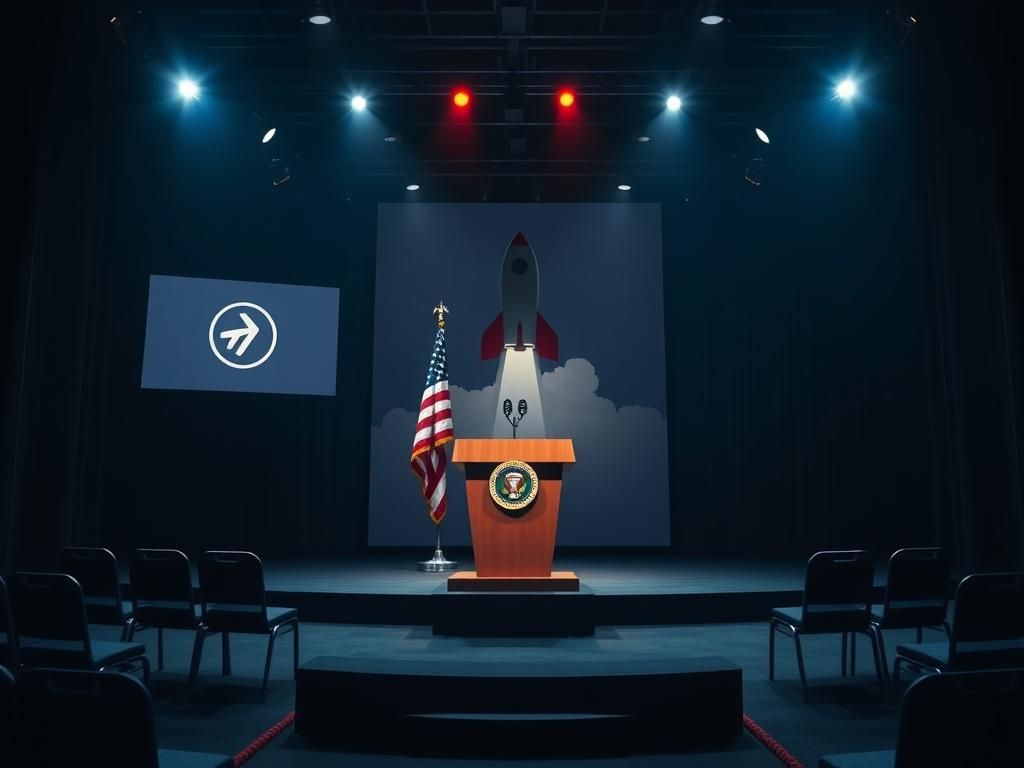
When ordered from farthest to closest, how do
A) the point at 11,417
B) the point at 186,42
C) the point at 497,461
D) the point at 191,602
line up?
the point at 186,42 → the point at 11,417 → the point at 497,461 → the point at 191,602

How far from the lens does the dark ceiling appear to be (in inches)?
263

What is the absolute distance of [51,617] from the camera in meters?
2.98

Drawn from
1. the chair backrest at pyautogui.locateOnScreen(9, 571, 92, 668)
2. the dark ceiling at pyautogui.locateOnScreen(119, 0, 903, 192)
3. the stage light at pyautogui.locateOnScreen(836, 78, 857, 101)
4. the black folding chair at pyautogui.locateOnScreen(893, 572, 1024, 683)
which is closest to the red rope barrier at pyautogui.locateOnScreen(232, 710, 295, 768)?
the chair backrest at pyautogui.locateOnScreen(9, 571, 92, 668)

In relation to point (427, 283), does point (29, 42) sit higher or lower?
higher

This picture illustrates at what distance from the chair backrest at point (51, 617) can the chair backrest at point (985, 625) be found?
3.44 m

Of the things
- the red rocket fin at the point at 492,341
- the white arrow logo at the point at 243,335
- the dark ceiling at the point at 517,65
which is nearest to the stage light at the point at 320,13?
the dark ceiling at the point at 517,65

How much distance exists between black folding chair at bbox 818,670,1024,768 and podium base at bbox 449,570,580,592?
363 cm

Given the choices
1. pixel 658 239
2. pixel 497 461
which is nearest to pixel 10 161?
pixel 497 461

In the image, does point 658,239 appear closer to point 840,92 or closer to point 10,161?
point 840,92

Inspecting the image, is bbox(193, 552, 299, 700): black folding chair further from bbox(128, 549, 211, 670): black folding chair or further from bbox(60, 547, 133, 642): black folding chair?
bbox(60, 547, 133, 642): black folding chair

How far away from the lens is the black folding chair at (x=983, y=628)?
2908 mm

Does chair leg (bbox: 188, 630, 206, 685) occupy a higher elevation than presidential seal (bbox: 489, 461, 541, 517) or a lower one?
lower

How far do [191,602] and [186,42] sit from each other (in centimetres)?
A: 554

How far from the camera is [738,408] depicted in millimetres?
9359
